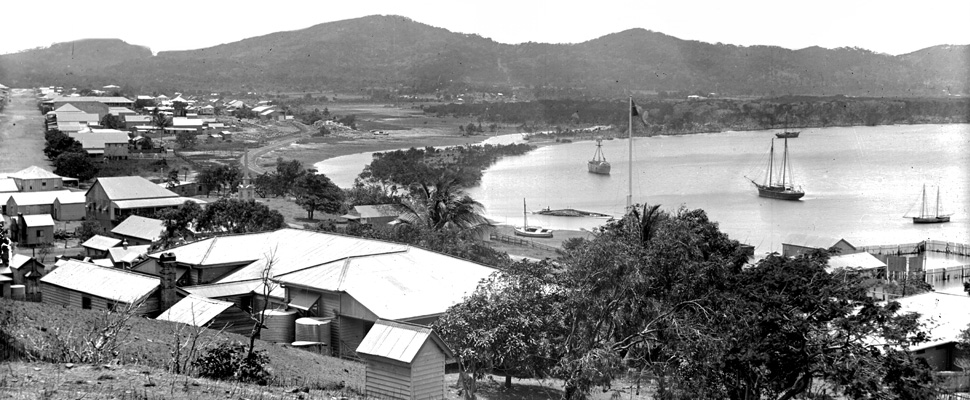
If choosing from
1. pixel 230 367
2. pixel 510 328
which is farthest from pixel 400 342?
pixel 230 367

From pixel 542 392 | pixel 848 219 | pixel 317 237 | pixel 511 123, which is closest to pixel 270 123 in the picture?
pixel 511 123

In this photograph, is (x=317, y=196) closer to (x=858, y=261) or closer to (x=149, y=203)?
(x=149, y=203)

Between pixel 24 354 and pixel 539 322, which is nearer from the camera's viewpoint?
pixel 24 354

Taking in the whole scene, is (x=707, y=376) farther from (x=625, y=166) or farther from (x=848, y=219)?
(x=625, y=166)

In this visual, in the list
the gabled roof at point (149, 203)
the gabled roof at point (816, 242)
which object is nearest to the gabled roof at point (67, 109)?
the gabled roof at point (149, 203)

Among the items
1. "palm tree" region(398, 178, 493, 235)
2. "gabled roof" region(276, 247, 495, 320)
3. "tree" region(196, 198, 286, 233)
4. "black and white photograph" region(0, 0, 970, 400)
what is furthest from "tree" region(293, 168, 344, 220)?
"gabled roof" region(276, 247, 495, 320)

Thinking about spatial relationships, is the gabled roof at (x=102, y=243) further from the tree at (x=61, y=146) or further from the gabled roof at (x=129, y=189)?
the tree at (x=61, y=146)
